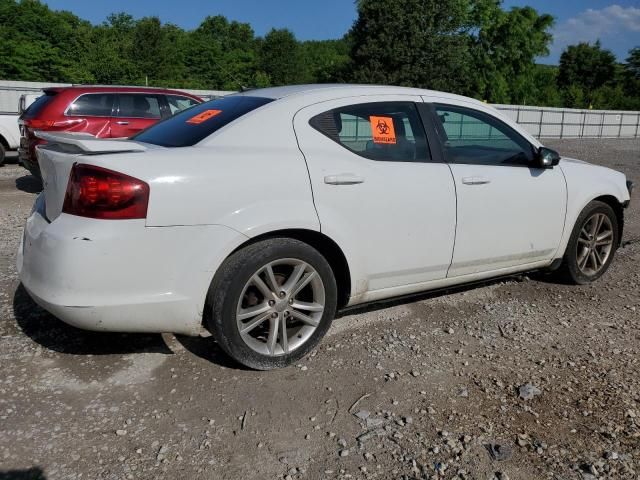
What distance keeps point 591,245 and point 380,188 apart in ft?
8.12

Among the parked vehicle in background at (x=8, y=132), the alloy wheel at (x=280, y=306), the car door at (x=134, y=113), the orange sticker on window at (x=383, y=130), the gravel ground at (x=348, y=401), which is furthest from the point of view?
the parked vehicle in background at (x=8, y=132)

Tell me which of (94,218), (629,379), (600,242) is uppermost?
(94,218)

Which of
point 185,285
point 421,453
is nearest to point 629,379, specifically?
point 421,453

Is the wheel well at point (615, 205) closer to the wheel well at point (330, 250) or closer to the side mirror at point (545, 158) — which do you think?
the side mirror at point (545, 158)

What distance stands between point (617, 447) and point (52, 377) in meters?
2.87

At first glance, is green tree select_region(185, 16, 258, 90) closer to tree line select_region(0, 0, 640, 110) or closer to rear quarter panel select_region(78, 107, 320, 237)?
tree line select_region(0, 0, 640, 110)

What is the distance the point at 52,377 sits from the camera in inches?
121

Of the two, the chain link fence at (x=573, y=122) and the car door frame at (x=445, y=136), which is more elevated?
the car door frame at (x=445, y=136)

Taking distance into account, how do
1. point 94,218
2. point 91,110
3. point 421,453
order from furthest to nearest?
point 91,110 → point 94,218 → point 421,453

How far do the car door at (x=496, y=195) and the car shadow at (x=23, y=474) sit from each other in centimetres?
267

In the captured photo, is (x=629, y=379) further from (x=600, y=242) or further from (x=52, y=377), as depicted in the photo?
(x=52, y=377)

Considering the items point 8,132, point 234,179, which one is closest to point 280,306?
point 234,179

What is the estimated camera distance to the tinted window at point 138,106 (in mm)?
9484

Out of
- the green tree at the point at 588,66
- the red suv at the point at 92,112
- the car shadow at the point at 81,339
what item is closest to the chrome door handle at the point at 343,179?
the car shadow at the point at 81,339
